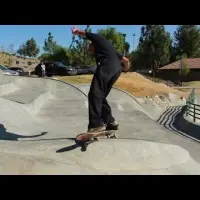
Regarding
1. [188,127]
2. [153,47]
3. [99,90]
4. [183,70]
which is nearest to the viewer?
[99,90]

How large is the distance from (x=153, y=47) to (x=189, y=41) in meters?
13.9

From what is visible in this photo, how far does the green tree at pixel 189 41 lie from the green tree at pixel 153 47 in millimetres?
8863

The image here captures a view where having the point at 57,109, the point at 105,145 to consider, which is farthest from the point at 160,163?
the point at 57,109

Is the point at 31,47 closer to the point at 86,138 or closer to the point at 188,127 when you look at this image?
the point at 188,127

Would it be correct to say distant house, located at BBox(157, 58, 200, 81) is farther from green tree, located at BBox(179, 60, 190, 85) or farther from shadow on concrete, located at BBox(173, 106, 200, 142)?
shadow on concrete, located at BBox(173, 106, 200, 142)

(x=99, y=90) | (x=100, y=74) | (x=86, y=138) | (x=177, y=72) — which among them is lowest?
(x=177, y=72)

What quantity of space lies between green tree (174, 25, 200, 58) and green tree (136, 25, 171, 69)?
8.86 meters

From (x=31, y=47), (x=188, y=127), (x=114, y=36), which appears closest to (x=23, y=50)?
(x=31, y=47)

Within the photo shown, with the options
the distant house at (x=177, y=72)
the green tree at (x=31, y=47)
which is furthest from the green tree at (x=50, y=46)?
the distant house at (x=177, y=72)

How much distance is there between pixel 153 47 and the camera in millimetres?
76125

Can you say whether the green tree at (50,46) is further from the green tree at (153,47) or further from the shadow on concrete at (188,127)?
the shadow on concrete at (188,127)

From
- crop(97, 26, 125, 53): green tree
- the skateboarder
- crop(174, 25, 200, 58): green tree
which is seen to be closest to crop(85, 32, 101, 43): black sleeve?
the skateboarder

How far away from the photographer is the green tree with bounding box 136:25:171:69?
76.0 metres

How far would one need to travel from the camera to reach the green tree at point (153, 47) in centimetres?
7600
